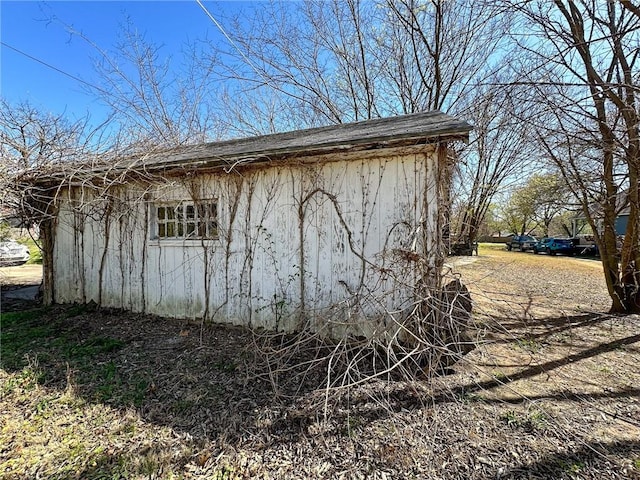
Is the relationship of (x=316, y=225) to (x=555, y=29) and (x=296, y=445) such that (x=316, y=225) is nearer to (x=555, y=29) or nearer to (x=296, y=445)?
(x=296, y=445)

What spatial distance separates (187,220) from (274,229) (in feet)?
5.57

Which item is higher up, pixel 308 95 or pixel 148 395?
pixel 308 95

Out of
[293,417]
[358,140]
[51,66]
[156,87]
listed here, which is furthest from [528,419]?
[156,87]

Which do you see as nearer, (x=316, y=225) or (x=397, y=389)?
(x=397, y=389)

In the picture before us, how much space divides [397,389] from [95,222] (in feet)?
20.2

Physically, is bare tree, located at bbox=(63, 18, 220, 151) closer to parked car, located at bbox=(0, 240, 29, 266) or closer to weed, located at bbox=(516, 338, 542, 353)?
parked car, located at bbox=(0, 240, 29, 266)

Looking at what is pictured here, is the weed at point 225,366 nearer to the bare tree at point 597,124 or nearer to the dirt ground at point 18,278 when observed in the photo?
the bare tree at point 597,124

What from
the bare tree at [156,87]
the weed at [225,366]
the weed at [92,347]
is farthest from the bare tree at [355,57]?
the weed at [225,366]

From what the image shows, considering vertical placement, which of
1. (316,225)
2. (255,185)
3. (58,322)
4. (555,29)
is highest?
(555,29)

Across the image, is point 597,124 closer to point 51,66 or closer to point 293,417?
point 293,417

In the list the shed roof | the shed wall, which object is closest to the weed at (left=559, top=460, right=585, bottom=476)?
the shed wall

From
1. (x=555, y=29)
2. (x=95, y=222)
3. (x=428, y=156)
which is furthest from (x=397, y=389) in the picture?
(x=555, y=29)

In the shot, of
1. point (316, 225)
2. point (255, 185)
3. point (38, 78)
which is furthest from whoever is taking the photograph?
point (38, 78)

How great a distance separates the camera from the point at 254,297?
498cm
